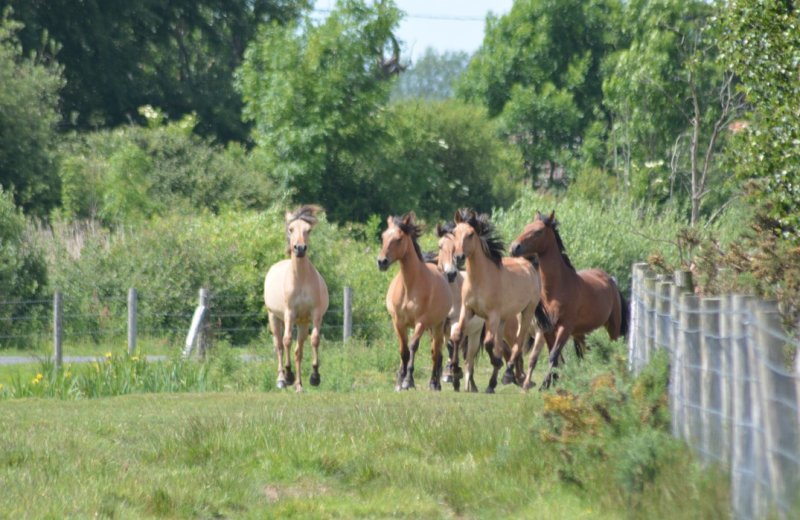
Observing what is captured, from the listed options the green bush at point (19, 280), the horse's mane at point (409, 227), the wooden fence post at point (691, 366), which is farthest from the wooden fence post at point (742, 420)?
the green bush at point (19, 280)

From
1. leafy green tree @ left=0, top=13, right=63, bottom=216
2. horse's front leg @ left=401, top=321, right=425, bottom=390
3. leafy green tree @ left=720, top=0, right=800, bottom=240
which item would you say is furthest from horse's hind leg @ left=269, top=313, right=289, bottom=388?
leafy green tree @ left=0, top=13, right=63, bottom=216

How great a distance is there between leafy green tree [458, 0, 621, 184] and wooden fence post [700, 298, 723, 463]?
61803 mm

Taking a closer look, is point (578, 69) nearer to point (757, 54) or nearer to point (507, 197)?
point (507, 197)

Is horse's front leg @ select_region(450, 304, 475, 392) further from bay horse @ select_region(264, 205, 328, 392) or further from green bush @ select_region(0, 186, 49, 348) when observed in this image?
green bush @ select_region(0, 186, 49, 348)

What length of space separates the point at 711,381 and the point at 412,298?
11.1m

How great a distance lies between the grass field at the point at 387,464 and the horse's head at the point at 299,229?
5.78 meters

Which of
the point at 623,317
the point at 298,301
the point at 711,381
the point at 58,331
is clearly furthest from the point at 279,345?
the point at 711,381

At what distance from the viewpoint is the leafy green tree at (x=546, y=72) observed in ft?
232

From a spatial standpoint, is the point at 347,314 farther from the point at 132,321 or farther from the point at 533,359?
the point at 533,359

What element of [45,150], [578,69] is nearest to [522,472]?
[45,150]

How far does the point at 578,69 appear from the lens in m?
70.9

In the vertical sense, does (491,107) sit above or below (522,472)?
above

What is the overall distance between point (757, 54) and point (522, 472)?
35.2 ft

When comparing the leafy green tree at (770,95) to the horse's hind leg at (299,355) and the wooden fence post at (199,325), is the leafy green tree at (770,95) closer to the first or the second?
the horse's hind leg at (299,355)
